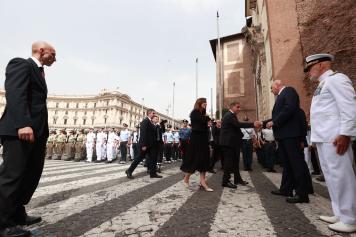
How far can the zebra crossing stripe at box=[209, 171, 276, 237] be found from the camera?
8.06 ft

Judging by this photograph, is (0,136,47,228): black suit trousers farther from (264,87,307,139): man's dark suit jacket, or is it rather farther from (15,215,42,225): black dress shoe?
(264,87,307,139): man's dark suit jacket

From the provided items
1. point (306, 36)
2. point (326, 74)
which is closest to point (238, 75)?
point (306, 36)

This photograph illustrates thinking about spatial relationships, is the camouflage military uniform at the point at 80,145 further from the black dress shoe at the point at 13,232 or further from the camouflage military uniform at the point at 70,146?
the black dress shoe at the point at 13,232

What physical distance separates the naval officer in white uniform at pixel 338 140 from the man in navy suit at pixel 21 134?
3247 mm

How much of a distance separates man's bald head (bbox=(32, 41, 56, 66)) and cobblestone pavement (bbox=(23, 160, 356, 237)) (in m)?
1.95

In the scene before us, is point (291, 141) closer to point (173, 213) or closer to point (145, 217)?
point (173, 213)

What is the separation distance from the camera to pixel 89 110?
104000mm

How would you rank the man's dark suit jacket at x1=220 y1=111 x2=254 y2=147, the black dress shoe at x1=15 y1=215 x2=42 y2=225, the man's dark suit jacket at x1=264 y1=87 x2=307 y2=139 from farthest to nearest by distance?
the man's dark suit jacket at x1=220 y1=111 x2=254 y2=147 < the man's dark suit jacket at x1=264 y1=87 x2=307 y2=139 < the black dress shoe at x1=15 y1=215 x2=42 y2=225

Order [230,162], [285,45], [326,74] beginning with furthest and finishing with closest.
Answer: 1. [285,45]
2. [230,162]
3. [326,74]

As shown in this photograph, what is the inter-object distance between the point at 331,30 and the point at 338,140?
12.4 m

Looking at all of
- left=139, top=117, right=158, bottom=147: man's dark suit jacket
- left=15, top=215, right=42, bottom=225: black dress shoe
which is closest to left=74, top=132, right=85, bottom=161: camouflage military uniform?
left=139, top=117, right=158, bottom=147: man's dark suit jacket

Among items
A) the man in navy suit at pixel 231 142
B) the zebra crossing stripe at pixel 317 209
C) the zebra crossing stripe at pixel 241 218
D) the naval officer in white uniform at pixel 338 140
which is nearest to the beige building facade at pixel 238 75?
the man in navy suit at pixel 231 142

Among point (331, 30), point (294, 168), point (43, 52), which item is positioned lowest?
point (294, 168)

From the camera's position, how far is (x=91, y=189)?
489cm
